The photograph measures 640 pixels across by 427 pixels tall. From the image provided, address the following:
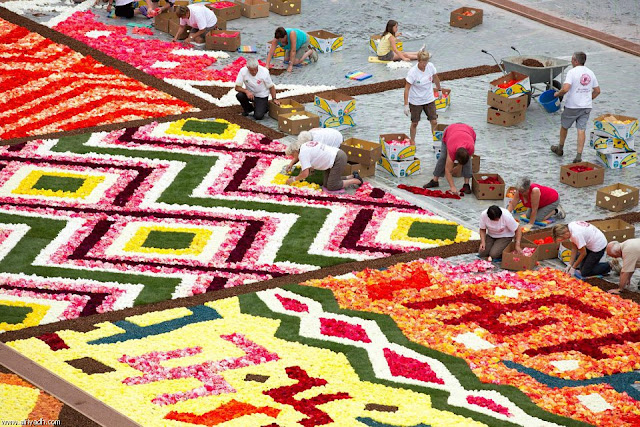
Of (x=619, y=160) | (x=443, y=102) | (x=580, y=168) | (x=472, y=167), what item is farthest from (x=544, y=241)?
(x=443, y=102)

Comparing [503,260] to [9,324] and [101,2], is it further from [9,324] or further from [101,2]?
[101,2]

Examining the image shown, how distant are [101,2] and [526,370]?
58.4 feet

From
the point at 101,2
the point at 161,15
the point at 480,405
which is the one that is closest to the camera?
the point at 480,405

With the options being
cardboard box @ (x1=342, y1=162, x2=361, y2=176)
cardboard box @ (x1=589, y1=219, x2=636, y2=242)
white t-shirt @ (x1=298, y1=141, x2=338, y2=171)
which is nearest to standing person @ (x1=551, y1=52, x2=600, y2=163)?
cardboard box @ (x1=589, y1=219, x2=636, y2=242)

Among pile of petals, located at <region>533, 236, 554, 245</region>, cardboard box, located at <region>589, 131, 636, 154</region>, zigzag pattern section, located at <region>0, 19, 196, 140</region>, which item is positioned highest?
cardboard box, located at <region>589, 131, 636, 154</region>

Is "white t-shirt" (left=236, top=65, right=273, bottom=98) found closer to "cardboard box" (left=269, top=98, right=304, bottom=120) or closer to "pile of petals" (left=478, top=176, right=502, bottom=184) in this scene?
"cardboard box" (left=269, top=98, right=304, bottom=120)

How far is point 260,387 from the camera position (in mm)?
11352

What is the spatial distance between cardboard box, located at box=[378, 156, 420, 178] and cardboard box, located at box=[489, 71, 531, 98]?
289 centimetres

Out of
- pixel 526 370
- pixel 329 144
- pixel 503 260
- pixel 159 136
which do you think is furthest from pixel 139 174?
pixel 526 370

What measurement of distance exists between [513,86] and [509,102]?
0.36 m

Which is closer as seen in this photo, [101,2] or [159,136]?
[159,136]

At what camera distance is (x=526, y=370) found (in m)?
12.0

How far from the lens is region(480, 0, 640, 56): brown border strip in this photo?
24075 mm

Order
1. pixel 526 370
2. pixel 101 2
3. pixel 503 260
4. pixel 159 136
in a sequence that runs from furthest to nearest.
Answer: pixel 101 2, pixel 159 136, pixel 503 260, pixel 526 370
